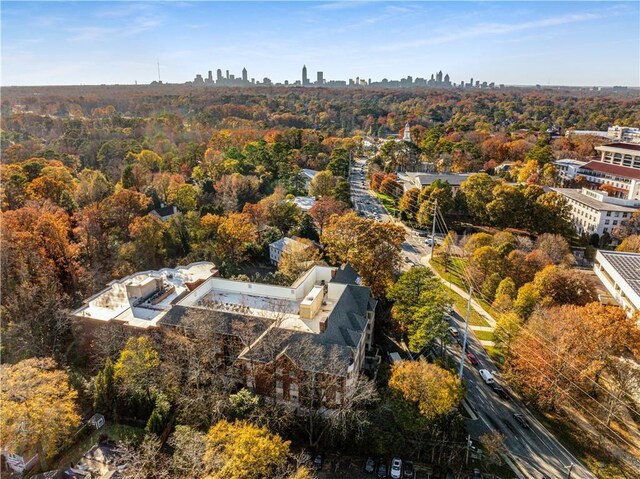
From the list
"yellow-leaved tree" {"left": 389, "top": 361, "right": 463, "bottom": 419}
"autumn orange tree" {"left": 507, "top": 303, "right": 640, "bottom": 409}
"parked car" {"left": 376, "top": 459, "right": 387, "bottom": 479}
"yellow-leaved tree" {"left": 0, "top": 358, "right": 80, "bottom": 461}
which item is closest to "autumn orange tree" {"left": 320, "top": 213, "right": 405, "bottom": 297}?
"autumn orange tree" {"left": 507, "top": 303, "right": 640, "bottom": 409}

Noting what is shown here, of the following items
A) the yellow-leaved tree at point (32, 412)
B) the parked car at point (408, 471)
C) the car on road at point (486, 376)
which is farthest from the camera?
the car on road at point (486, 376)

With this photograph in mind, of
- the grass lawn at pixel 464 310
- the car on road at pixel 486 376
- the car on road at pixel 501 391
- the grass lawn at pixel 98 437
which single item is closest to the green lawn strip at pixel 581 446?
the car on road at pixel 501 391

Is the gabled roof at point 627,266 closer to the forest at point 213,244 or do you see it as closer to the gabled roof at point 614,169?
the forest at point 213,244

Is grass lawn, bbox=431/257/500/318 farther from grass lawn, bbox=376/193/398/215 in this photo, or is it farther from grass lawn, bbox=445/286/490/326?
grass lawn, bbox=376/193/398/215

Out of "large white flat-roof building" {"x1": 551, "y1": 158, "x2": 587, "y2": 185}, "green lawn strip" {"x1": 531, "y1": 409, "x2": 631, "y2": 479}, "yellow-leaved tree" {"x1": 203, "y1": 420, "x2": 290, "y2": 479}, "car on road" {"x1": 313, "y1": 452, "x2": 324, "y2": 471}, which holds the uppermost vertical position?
"large white flat-roof building" {"x1": 551, "y1": 158, "x2": 587, "y2": 185}

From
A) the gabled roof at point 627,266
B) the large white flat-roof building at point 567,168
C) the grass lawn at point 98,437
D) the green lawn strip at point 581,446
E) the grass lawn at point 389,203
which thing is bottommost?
the green lawn strip at point 581,446

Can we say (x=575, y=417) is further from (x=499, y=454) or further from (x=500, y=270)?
(x=500, y=270)

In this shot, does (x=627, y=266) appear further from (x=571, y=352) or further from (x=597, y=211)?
(x=597, y=211)

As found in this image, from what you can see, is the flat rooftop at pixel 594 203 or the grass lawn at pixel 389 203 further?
the grass lawn at pixel 389 203
